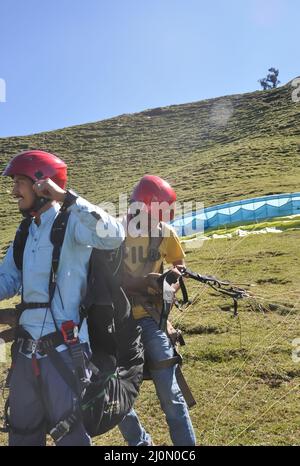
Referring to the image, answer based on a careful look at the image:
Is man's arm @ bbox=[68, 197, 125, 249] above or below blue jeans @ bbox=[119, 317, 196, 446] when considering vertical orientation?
above

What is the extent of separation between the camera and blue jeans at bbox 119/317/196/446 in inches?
176

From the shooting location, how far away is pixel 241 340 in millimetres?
8484

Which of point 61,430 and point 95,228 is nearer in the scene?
point 61,430

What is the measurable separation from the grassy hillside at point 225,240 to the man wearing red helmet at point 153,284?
4.22 feet

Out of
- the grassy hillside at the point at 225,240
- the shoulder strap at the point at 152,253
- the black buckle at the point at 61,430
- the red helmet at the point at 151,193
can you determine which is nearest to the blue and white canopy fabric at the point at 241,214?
the grassy hillside at the point at 225,240

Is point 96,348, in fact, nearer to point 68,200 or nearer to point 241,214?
point 68,200

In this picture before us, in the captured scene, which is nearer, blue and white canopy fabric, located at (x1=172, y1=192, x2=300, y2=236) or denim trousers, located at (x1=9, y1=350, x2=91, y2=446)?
denim trousers, located at (x1=9, y1=350, x2=91, y2=446)

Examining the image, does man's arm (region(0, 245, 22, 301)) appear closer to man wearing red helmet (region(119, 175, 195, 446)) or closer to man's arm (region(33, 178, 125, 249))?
man's arm (region(33, 178, 125, 249))

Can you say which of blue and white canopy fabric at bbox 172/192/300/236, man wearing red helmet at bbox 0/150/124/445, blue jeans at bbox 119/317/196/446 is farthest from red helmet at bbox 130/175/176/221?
blue and white canopy fabric at bbox 172/192/300/236

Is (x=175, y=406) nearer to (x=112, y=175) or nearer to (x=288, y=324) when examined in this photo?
(x=288, y=324)

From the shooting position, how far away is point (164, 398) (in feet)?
14.8

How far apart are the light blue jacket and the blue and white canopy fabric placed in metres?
21.2

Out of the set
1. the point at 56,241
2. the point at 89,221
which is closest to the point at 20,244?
the point at 56,241

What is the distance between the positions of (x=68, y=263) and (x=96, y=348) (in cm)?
76
